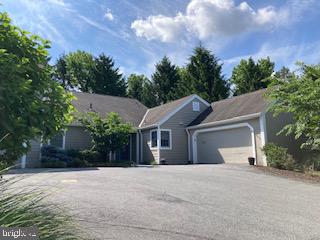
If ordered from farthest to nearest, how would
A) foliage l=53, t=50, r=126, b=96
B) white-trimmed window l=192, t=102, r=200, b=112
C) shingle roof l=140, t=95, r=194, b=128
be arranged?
foliage l=53, t=50, r=126, b=96 → white-trimmed window l=192, t=102, r=200, b=112 → shingle roof l=140, t=95, r=194, b=128

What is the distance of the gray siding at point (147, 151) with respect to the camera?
22.8 meters

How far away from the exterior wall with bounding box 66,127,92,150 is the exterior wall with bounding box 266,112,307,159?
38.1ft

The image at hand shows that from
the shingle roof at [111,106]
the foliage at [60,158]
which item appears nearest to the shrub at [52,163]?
the foliage at [60,158]

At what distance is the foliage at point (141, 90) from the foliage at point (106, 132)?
2294cm

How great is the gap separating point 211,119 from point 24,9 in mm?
16696

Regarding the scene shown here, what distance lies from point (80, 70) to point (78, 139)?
29.3 meters

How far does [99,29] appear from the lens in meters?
14.8

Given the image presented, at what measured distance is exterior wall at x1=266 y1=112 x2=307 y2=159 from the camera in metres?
18.5

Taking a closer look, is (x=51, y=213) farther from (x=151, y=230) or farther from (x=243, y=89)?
(x=243, y=89)

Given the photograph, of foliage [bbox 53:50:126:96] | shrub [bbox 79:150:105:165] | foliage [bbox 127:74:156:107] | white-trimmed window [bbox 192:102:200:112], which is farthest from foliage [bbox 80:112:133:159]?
foliage [bbox 127:74:156:107]

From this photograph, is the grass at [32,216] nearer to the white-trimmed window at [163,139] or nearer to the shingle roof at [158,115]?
the white-trimmed window at [163,139]

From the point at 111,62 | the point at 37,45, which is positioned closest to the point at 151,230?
the point at 37,45

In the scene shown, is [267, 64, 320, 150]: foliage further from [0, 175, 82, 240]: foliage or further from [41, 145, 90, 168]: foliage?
[0, 175, 82, 240]: foliage

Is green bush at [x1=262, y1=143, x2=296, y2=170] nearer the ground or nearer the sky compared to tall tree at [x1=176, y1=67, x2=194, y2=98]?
nearer the ground
